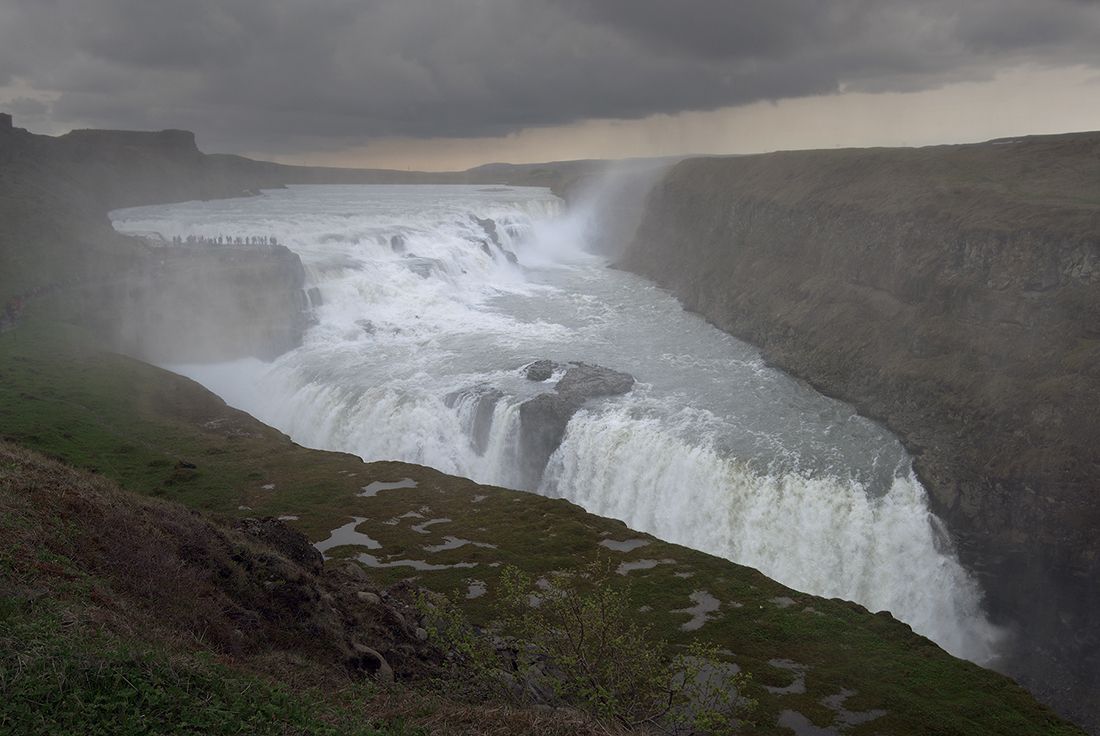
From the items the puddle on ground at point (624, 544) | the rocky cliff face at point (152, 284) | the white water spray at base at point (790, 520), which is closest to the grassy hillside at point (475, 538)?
the puddle on ground at point (624, 544)

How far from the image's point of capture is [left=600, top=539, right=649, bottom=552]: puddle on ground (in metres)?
24.5

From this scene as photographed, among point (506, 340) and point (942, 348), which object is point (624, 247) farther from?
point (942, 348)

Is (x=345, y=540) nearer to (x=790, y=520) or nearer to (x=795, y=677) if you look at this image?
(x=795, y=677)

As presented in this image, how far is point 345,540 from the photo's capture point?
24.6 meters

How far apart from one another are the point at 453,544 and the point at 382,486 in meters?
6.58

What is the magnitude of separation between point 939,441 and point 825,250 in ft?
79.5

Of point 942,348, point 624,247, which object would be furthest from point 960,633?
point 624,247

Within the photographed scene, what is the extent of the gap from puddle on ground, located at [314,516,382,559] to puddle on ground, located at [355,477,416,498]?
10.6 feet

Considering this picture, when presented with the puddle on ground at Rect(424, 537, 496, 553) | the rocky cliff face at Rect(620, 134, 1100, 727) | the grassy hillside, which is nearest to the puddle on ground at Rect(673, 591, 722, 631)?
the grassy hillside

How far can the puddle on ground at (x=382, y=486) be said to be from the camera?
29.1 metres

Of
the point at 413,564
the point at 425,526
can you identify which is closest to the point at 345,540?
the point at 425,526

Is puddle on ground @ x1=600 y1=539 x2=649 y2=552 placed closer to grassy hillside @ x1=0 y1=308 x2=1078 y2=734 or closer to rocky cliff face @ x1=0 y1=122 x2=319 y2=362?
grassy hillside @ x1=0 y1=308 x2=1078 y2=734

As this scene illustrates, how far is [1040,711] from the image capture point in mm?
16828

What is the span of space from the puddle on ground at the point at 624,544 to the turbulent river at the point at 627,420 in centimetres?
769
